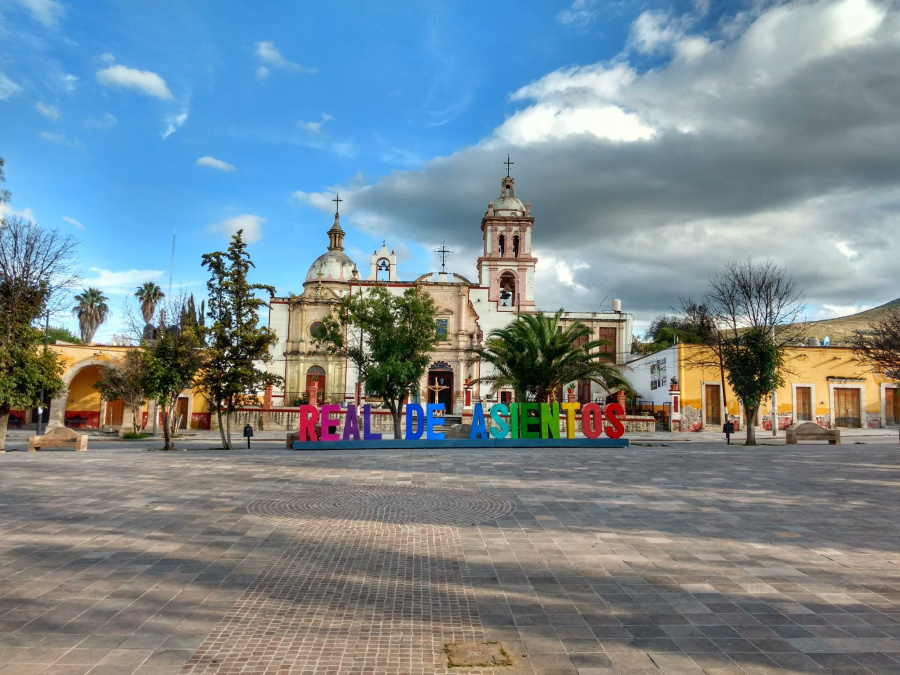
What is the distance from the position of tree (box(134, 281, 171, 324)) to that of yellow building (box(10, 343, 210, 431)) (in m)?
13.9

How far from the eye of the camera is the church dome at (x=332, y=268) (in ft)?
152

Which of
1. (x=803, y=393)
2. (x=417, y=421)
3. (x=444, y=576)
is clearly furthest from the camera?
(x=803, y=393)

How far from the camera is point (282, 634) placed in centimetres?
471

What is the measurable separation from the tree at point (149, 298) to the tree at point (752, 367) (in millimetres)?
42311

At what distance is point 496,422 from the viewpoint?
67.7 feet

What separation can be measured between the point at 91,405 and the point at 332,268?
18.9m

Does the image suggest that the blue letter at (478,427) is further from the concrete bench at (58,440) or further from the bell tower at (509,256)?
the bell tower at (509,256)

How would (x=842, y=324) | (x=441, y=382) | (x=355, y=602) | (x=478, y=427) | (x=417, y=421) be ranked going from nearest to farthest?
1. (x=355, y=602)
2. (x=417, y=421)
3. (x=478, y=427)
4. (x=441, y=382)
5. (x=842, y=324)

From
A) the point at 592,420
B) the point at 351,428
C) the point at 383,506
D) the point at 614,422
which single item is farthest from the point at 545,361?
the point at 383,506

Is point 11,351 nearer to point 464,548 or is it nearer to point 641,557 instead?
point 464,548

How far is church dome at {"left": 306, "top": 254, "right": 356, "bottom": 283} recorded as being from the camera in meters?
46.4

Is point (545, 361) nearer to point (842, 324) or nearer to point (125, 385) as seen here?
point (125, 385)

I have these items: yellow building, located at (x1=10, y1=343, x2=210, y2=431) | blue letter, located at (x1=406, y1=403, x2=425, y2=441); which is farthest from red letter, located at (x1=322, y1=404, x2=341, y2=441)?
yellow building, located at (x1=10, y1=343, x2=210, y2=431)

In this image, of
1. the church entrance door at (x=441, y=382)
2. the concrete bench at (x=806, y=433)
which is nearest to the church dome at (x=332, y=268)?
the church entrance door at (x=441, y=382)
